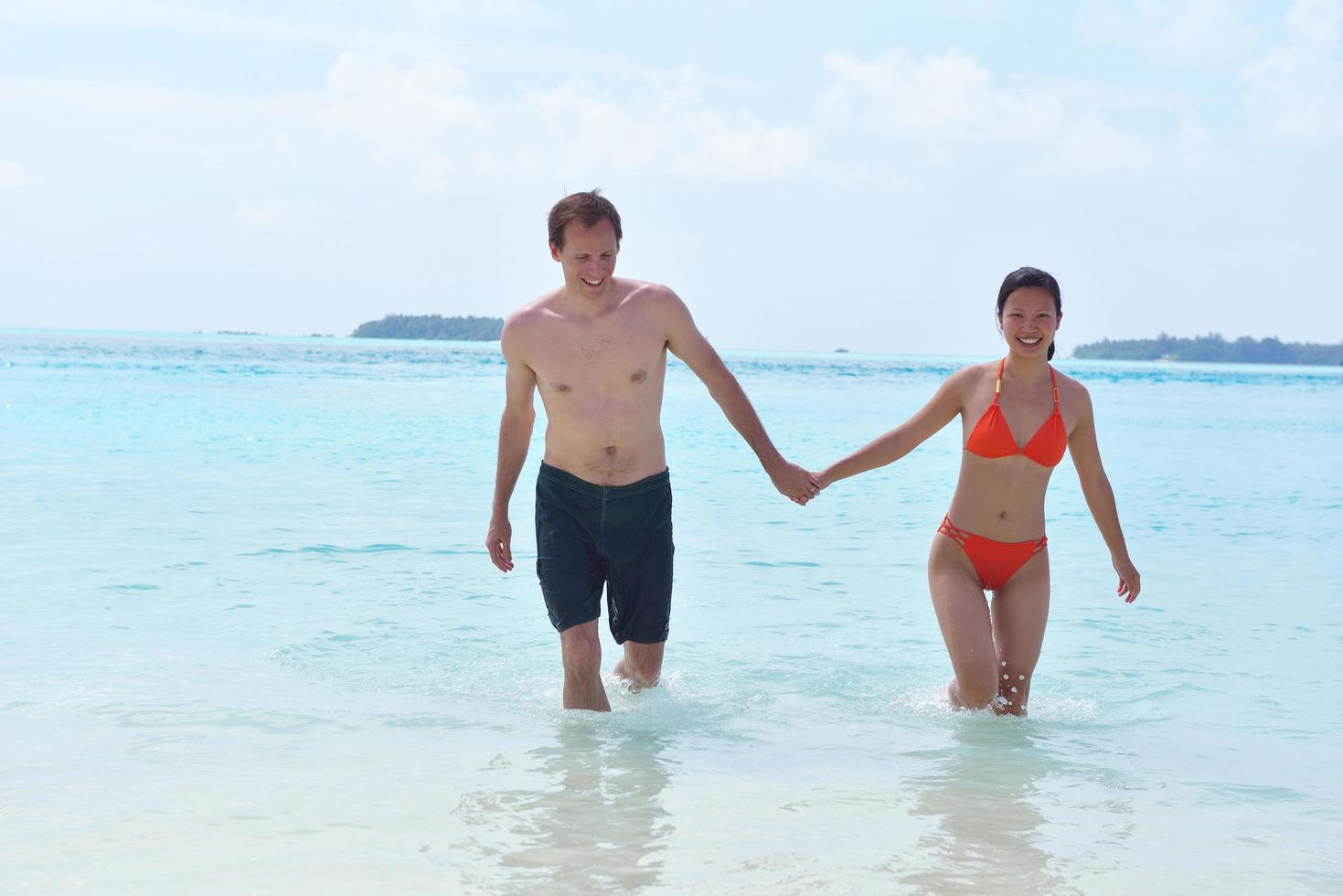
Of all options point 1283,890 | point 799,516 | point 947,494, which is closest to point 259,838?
point 1283,890

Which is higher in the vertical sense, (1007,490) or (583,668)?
(1007,490)

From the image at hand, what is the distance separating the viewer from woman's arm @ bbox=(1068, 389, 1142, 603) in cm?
515

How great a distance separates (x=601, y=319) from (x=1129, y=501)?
1098 centimetres

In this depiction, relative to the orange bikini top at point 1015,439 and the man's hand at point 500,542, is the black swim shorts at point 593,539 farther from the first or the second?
the orange bikini top at point 1015,439

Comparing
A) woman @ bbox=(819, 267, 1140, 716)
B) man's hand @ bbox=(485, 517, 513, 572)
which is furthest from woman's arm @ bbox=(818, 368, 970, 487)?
man's hand @ bbox=(485, 517, 513, 572)

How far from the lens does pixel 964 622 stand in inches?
198

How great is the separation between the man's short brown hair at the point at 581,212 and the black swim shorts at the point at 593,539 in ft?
2.86

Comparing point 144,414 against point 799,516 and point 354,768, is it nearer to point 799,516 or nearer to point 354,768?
point 799,516

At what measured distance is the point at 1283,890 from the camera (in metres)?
3.56

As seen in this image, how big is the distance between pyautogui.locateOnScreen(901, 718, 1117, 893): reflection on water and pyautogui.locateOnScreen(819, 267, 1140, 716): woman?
0.90ft

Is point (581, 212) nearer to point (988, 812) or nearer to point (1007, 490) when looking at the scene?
point (1007, 490)

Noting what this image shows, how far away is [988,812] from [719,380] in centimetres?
181

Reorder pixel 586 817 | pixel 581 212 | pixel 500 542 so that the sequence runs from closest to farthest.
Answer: pixel 586 817 < pixel 581 212 < pixel 500 542

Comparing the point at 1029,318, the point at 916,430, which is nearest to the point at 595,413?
the point at 916,430
